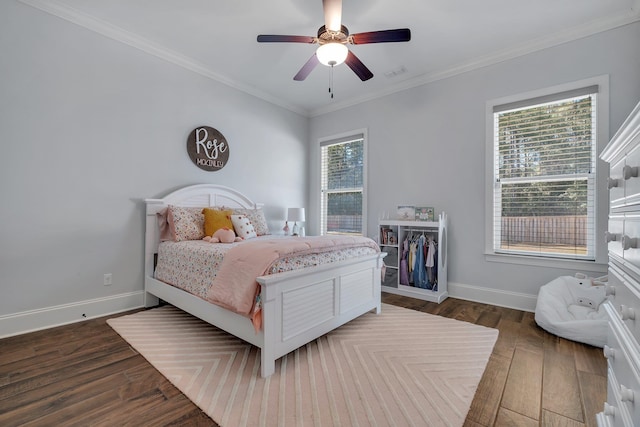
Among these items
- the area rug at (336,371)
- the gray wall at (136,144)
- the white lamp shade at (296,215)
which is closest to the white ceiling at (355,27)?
the gray wall at (136,144)

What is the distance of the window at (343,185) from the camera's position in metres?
4.45

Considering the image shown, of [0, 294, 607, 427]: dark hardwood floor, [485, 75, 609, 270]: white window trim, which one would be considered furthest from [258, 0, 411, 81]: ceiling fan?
[0, 294, 607, 427]: dark hardwood floor

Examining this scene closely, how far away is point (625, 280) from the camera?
0.93 meters

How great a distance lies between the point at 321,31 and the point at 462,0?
4.16 feet

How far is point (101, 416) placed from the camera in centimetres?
144

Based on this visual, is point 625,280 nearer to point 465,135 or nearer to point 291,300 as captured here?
point 291,300

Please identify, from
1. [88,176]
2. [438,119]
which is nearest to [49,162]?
[88,176]

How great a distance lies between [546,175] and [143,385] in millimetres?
3839

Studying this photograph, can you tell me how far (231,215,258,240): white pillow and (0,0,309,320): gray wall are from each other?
0.80m

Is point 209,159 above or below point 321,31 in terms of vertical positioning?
below

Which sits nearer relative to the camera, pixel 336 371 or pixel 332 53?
pixel 336 371

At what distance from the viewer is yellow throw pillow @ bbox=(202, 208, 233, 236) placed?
3.10m

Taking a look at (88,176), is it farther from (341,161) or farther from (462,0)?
(462,0)

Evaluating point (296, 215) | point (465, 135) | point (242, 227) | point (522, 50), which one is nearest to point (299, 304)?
point (242, 227)
